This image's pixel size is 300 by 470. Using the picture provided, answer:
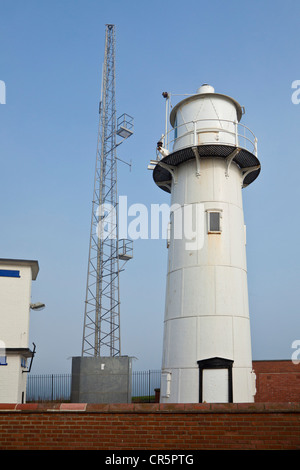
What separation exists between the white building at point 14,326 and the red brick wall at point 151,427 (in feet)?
34.0

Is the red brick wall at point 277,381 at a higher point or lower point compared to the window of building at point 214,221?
lower

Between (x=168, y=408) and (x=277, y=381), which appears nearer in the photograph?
(x=168, y=408)

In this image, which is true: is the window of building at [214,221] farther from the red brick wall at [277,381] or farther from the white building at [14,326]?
the red brick wall at [277,381]

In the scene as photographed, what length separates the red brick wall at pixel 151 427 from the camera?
9.16 m

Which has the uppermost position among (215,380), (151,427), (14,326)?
(14,326)

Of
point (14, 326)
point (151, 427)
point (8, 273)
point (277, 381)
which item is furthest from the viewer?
point (277, 381)

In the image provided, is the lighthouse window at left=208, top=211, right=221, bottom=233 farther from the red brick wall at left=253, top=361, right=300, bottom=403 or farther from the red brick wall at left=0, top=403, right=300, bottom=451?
the red brick wall at left=253, top=361, right=300, bottom=403

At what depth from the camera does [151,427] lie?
9.36 m

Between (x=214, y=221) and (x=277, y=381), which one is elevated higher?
(x=214, y=221)

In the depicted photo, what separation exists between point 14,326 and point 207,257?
9619mm

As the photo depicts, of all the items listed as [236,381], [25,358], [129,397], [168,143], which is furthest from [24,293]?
[236,381]

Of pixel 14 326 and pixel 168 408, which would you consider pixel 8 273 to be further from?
pixel 168 408

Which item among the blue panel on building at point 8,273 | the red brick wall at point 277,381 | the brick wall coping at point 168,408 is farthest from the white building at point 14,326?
the red brick wall at point 277,381

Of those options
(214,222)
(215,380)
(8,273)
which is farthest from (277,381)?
(8,273)
